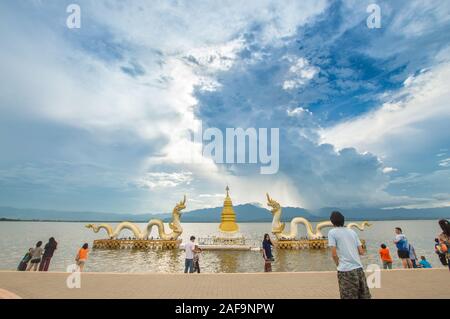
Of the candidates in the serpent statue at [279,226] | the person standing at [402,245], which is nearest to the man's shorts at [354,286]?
the person standing at [402,245]

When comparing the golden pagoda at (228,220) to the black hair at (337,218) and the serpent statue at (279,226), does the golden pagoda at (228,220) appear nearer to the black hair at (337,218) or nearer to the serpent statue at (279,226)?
the serpent statue at (279,226)

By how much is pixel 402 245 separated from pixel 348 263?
385 inches

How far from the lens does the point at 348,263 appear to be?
513cm

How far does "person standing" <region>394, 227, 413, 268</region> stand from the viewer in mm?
12398

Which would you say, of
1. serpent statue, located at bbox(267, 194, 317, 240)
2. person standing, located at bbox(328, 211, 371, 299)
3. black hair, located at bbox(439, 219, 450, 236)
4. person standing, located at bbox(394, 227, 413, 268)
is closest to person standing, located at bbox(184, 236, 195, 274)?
person standing, located at bbox(328, 211, 371, 299)

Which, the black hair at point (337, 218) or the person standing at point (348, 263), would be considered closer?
the person standing at point (348, 263)

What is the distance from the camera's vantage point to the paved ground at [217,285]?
28.3 ft

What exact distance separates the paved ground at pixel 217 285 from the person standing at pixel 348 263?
3.73m

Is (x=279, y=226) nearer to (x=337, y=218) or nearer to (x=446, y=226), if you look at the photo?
(x=446, y=226)

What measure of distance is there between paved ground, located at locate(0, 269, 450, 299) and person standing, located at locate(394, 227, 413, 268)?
1247 millimetres

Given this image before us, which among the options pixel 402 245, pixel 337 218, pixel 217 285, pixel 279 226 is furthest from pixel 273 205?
pixel 337 218

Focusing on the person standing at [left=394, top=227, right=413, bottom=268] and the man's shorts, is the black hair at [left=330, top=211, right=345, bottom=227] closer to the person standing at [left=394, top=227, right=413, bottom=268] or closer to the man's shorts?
the man's shorts
